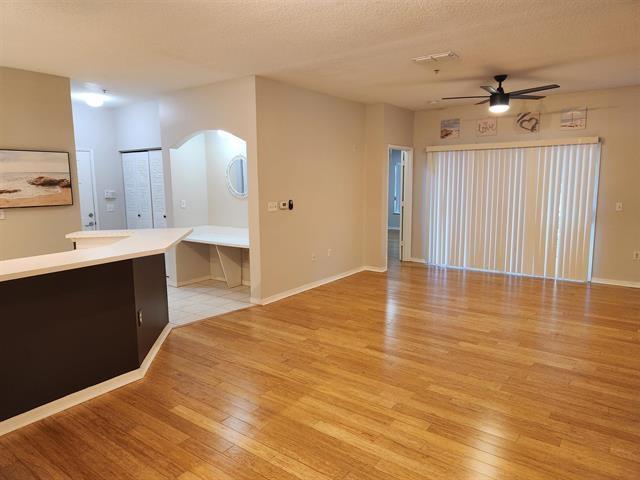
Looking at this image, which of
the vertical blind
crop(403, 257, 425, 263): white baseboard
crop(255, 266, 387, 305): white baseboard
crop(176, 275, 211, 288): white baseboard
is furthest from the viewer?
crop(403, 257, 425, 263): white baseboard

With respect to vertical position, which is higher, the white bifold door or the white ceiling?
the white ceiling

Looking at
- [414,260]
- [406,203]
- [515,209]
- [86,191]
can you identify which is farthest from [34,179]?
[515,209]

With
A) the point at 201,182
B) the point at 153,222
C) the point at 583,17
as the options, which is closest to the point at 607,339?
the point at 583,17

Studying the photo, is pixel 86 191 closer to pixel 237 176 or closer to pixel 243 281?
Result: pixel 237 176

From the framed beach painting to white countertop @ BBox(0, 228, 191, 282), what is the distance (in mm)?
1150

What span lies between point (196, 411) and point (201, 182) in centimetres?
423

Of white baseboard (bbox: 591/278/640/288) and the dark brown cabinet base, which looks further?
white baseboard (bbox: 591/278/640/288)

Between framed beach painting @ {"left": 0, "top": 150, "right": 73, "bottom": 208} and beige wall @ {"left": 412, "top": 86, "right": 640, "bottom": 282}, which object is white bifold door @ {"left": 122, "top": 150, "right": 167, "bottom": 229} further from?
beige wall @ {"left": 412, "top": 86, "right": 640, "bottom": 282}

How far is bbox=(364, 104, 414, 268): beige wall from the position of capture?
254 inches

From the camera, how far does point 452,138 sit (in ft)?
22.6

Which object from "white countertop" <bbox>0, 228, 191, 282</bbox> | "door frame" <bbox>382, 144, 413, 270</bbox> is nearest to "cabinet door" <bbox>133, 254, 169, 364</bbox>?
"white countertop" <bbox>0, 228, 191, 282</bbox>

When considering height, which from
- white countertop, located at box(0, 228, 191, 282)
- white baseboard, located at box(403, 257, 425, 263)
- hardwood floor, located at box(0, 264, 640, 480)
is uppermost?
white countertop, located at box(0, 228, 191, 282)

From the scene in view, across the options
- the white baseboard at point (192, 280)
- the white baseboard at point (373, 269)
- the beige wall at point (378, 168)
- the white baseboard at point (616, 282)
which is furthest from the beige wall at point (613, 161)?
the white baseboard at point (192, 280)

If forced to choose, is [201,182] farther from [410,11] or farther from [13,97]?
[410,11]
